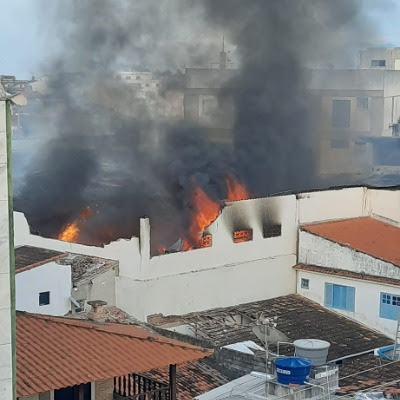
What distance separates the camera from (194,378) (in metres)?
20.0

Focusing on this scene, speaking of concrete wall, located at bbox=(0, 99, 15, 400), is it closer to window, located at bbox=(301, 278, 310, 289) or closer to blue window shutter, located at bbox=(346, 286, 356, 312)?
blue window shutter, located at bbox=(346, 286, 356, 312)

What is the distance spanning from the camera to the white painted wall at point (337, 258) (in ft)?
87.6

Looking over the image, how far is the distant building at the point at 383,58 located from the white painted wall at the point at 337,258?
31.3 m

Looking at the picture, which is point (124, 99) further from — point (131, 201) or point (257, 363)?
point (257, 363)

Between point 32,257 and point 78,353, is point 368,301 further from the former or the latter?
point 78,353

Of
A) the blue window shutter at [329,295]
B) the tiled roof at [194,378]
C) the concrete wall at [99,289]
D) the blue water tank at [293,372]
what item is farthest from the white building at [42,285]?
the blue water tank at [293,372]

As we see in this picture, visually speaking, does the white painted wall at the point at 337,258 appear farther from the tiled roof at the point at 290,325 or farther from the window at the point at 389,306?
the tiled roof at the point at 290,325

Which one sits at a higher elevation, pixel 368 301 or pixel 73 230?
pixel 73 230

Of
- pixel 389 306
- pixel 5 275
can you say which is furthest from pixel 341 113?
pixel 5 275

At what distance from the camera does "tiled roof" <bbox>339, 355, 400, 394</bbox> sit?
16.4 meters

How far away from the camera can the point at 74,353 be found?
477 inches

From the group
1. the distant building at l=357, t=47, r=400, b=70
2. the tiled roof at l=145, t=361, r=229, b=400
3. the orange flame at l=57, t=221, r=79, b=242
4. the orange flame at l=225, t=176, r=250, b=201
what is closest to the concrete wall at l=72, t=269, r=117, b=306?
the tiled roof at l=145, t=361, r=229, b=400

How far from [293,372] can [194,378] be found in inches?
296

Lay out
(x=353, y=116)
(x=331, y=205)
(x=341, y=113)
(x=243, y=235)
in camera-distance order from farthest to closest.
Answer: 1. (x=353, y=116)
2. (x=341, y=113)
3. (x=331, y=205)
4. (x=243, y=235)
